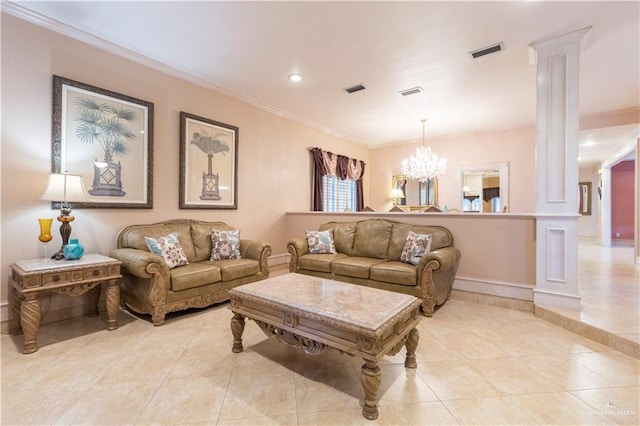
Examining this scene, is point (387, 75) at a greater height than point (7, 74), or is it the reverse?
point (387, 75)

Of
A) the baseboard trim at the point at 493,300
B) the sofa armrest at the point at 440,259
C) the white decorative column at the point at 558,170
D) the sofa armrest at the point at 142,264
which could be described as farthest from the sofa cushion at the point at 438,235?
the sofa armrest at the point at 142,264

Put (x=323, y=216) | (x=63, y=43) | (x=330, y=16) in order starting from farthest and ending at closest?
1. (x=323, y=216)
2. (x=63, y=43)
3. (x=330, y=16)

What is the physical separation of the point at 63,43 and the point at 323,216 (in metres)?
3.87

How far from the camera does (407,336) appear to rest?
2035mm

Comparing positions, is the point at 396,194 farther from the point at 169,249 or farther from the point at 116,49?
the point at 116,49

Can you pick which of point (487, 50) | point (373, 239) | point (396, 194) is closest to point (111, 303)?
point (373, 239)

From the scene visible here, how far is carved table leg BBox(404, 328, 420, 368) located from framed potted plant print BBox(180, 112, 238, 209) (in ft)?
10.6

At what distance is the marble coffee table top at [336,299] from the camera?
1743mm

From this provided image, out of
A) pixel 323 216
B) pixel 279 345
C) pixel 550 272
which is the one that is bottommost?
pixel 279 345

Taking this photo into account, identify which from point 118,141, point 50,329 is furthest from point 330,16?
point 50,329

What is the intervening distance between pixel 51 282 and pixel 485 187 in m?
7.35

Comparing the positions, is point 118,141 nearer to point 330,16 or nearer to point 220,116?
point 220,116

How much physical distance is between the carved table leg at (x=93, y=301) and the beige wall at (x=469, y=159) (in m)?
6.25

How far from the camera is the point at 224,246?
3699mm
